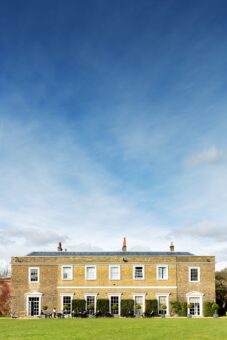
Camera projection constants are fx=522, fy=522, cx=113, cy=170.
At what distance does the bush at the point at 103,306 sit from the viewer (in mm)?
51844

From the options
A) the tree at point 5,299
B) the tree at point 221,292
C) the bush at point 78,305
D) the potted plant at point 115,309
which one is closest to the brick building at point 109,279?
the potted plant at point 115,309

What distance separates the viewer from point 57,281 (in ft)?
177

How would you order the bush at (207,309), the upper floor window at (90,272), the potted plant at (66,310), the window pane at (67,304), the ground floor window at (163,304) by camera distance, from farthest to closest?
the upper floor window at (90,272)
the window pane at (67,304)
the ground floor window at (163,304)
the bush at (207,309)
the potted plant at (66,310)

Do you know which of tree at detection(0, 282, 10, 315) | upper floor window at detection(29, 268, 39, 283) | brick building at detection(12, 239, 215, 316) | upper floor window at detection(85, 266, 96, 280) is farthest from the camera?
tree at detection(0, 282, 10, 315)

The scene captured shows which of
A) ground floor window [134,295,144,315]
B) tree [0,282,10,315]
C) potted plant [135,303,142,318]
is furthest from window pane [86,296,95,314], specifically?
tree [0,282,10,315]

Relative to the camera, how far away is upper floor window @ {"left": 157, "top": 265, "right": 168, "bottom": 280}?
5325cm

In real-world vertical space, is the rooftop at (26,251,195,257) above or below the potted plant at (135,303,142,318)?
above

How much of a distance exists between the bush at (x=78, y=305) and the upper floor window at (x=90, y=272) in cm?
244

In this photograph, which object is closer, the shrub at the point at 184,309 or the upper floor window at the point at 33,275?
the shrub at the point at 184,309

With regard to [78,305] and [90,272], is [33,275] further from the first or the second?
[90,272]

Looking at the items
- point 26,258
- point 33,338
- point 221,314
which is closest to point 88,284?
point 26,258

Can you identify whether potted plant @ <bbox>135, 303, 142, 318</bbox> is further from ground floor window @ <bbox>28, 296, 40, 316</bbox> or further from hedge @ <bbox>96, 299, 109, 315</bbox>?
ground floor window @ <bbox>28, 296, 40, 316</bbox>

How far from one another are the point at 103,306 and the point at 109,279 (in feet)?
9.16

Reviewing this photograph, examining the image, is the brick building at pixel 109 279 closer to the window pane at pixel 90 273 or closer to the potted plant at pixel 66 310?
the window pane at pixel 90 273
